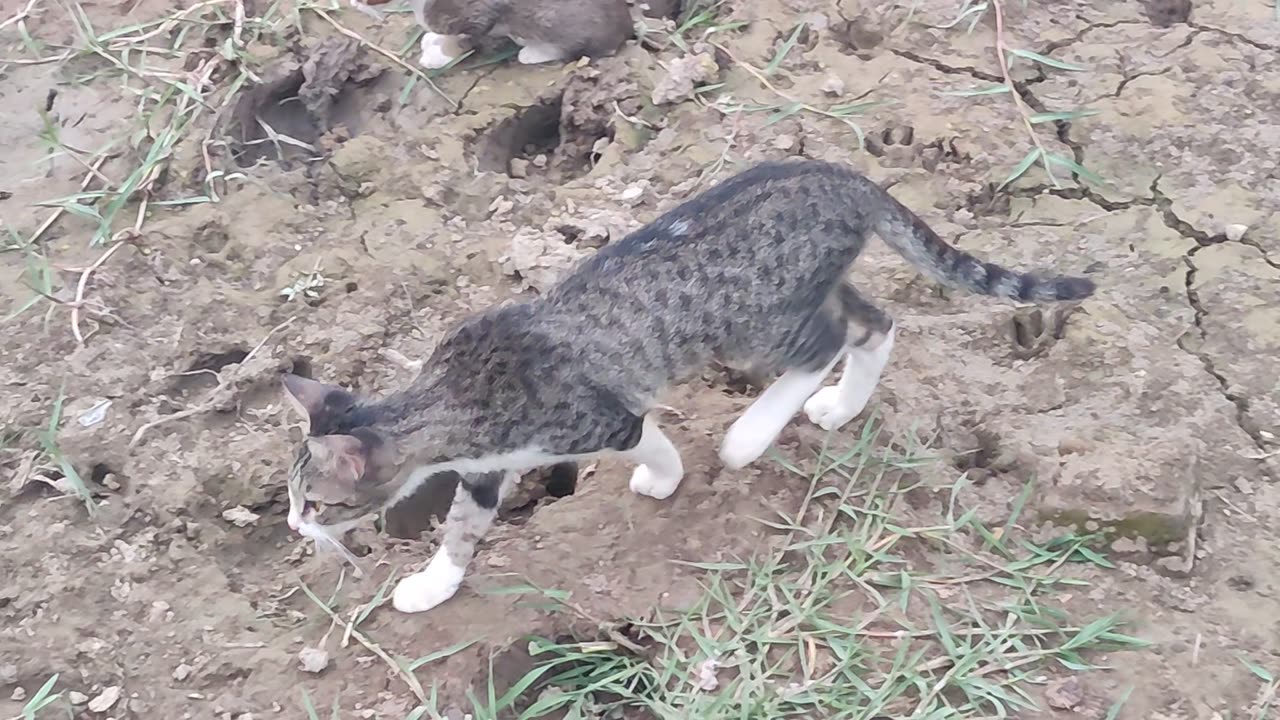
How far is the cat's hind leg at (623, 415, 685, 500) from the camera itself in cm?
277

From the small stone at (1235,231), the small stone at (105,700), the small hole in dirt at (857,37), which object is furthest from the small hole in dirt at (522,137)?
the small stone at (1235,231)

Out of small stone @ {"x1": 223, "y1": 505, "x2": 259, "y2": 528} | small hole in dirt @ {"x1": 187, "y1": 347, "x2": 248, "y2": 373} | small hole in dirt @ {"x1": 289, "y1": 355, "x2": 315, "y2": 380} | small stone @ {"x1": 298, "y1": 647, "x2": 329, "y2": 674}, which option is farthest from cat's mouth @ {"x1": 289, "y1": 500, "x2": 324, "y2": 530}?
small hole in dirt @ {"x1": 187, "y1": 347, "x2": 248, "y2": 373}

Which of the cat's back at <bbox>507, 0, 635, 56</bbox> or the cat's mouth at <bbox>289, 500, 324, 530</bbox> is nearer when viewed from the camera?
the cat's mouth at <bbox>289, 500, 324, 530</bbox>

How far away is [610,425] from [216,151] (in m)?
2.08

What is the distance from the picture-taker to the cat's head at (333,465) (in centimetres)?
246

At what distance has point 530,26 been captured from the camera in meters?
4.08

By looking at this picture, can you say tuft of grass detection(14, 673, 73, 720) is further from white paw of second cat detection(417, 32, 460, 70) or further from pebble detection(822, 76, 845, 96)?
pebble detection(822, 76, 845, 96)

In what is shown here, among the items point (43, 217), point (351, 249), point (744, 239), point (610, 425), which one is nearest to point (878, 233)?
point (744, 239)

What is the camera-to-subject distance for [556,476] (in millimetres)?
3178

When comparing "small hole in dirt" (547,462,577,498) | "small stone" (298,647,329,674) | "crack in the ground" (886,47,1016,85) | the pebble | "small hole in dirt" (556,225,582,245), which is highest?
"crack in the ground" (886,47,1016,85)

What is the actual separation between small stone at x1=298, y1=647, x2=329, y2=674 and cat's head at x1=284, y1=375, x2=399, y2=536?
30 centimetres

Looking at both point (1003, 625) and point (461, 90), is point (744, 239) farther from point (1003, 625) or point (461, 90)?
point (461, 90)

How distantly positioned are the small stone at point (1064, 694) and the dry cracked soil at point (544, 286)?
10 millimetres

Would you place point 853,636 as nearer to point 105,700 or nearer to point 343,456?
point 343,456
